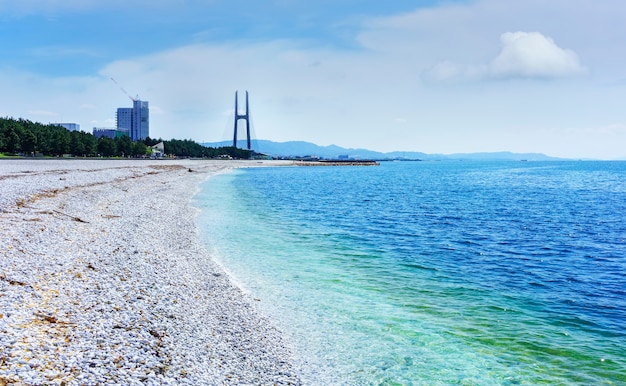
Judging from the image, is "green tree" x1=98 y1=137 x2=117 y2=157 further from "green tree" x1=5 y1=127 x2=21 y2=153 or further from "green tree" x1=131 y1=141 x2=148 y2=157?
"green tree" x1=5 y1=127 x2=21 y2=153

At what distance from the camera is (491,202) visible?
47.1 m

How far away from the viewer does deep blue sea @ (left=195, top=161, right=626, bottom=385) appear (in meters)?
10.0

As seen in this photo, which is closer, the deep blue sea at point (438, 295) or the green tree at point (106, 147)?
the deep blue sea at point (438, 295)

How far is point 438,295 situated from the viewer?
15.0m

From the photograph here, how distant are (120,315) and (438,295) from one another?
10.1m

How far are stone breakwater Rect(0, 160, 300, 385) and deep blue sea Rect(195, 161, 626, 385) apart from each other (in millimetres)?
1219

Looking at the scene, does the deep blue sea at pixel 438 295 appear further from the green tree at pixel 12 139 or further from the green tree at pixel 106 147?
the green tree at pixel 106 147

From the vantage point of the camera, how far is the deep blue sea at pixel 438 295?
10031 millimetres

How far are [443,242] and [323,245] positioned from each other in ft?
22.2

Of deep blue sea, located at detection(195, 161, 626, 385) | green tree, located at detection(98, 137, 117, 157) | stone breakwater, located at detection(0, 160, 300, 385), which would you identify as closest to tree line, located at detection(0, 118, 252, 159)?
green tree, located at detection(98, 137, 117, 157)

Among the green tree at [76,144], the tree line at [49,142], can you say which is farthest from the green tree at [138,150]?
the green tree at [76,144]

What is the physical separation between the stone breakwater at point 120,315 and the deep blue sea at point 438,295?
48.0 inches

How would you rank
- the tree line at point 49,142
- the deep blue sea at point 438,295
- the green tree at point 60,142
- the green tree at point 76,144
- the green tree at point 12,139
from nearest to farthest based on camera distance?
the deep blue sea at point 438,295 < the green tree at point 12,139 < the tree line at point 49,142 < the green tree at point 60,142 < the green tree at point 76,144

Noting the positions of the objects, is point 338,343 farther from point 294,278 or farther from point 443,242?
point 443,242
